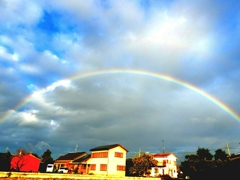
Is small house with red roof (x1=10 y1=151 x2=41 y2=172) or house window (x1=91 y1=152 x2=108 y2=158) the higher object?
house window (x1=91 y1=152 x2=108 y2=158)

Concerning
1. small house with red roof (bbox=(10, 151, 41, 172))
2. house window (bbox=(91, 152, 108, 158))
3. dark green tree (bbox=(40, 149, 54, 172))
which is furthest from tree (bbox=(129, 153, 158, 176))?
dark green tree (bbox=(40, 149, 54, 172))

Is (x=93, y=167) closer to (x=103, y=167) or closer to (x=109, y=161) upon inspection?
(x=103, y=167)

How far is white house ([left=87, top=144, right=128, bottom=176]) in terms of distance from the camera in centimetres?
5556

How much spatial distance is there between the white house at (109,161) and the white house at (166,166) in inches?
710

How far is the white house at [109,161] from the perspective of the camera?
55562 millimetres

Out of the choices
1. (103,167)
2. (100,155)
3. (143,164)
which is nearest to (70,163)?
(100,155)

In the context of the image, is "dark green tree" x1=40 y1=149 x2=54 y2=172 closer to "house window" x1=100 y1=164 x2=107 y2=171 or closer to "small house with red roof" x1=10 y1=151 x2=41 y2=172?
"small house with red roof" x1=10 y1=151 x2=41 y2=172

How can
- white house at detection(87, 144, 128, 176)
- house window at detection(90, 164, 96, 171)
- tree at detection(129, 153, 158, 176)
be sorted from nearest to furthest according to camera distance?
white house at detection(87, 144, 128, 176) → tree at detection(129, 153, 158, 176) → house window at detection(90, 164, 96, 171)

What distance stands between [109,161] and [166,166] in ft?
82.9

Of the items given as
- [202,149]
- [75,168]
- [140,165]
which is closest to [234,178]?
[140,165]

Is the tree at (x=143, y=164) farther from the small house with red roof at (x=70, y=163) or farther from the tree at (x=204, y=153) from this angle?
the small house with red roof at (x=70, y=163)

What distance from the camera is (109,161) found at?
55.7 meters

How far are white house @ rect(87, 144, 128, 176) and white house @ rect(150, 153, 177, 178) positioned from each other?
1804 centimetres

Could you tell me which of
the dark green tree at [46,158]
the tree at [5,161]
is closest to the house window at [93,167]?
the tree at [5,161]
